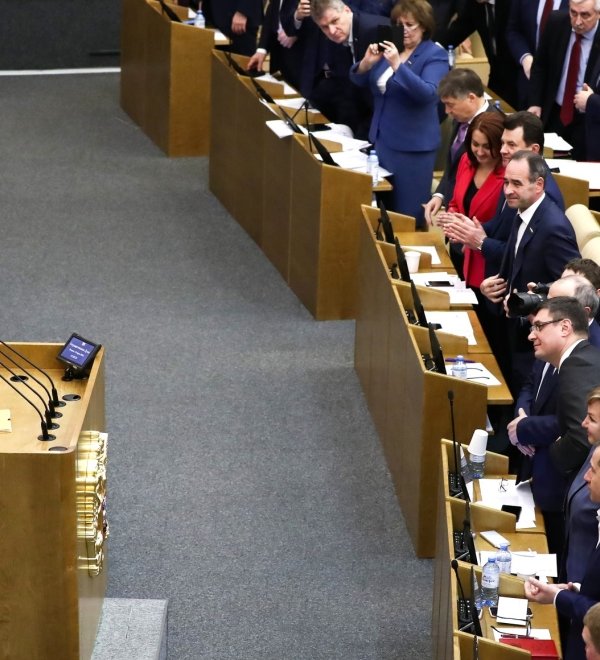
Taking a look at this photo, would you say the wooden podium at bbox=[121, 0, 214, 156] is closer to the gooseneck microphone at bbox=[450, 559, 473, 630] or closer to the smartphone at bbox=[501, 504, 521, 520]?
the smartphone at bbox=[501, 504, 521, 520]

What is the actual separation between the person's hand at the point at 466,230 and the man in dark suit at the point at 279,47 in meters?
3.14

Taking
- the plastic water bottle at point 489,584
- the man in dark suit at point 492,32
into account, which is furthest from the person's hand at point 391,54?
the plastic water bottle at point 489,584

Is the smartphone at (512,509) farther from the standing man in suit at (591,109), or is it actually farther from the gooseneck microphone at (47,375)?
the standing man in suit at (591,109)

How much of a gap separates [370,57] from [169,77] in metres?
2.80

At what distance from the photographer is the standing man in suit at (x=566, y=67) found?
7648 millimetres

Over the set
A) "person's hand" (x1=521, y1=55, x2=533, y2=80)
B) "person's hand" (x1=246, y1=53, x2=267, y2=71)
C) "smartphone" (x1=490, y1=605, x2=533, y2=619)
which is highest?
"person's hand" (x1=521, y1=55, x2=533, y2=80)

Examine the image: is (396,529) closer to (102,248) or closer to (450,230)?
(450,230)

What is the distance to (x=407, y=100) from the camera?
745 cm

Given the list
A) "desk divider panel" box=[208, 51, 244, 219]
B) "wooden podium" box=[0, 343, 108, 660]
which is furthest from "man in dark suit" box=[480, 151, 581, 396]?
"desk divider panel" box=[208, 51, 244, 219]

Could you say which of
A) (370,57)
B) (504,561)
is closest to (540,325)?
(504,561)

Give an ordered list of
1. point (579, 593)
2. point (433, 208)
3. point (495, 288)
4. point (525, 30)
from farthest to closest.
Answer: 1. point (525, 30)
2. point (433, 208)
3. point (495, 288)
4. point (579, 593)

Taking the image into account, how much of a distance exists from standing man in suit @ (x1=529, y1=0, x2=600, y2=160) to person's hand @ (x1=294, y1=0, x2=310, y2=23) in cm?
146

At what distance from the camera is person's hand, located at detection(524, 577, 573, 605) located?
3.94 metres

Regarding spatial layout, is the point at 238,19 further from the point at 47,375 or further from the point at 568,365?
the point at 568,365
